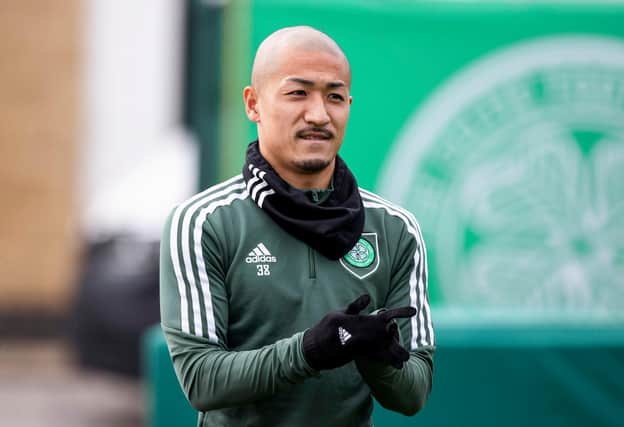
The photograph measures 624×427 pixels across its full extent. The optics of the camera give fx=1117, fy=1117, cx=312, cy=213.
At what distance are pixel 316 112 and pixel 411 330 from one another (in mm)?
498

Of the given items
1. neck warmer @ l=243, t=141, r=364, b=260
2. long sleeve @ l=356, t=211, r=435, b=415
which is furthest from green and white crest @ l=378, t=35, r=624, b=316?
neck warmer @ l=243, t=141, r=364, b=260

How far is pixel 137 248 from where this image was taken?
24.8 ft

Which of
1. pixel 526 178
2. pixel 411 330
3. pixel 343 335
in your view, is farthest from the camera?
pixel 526 178

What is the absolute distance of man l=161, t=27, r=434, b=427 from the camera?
218 centimetres

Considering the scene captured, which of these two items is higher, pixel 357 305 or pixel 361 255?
pixel 361 255

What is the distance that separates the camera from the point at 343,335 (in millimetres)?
2078

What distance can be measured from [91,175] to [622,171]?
8.19 m

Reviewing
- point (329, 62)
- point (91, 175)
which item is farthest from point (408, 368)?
point (91, 175)

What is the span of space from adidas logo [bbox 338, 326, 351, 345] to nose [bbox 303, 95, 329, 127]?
440mm

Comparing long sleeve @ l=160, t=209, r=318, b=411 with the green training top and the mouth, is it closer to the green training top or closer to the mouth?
the green training top

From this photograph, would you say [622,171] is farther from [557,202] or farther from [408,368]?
[408,368]

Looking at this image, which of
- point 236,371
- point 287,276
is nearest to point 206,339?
point 236,371

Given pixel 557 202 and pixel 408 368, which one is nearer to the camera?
pixel 408 368

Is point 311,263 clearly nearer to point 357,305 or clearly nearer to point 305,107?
point 357,305
